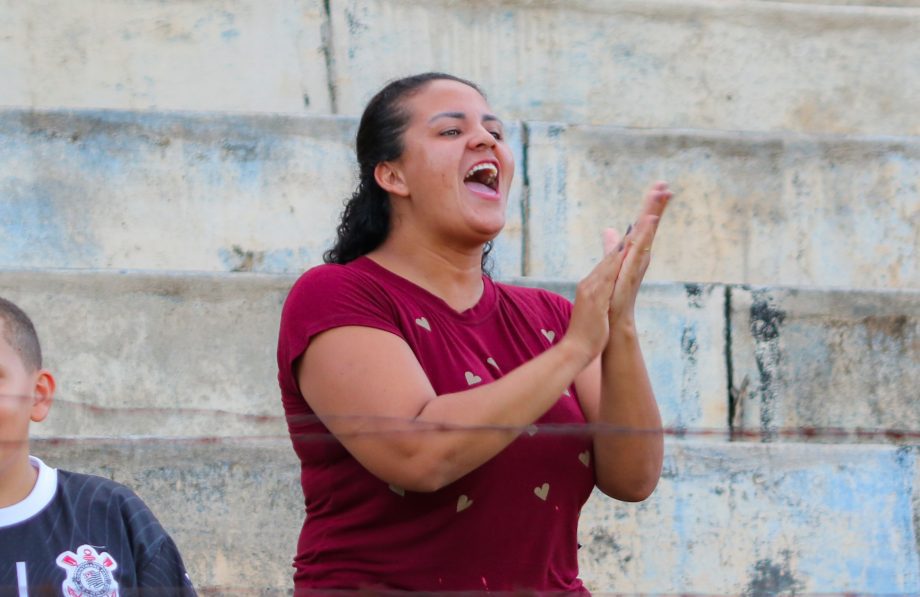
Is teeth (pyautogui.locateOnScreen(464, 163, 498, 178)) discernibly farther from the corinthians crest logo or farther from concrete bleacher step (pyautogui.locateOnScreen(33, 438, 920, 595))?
concrete bleacher step (pyautogui.locateOnScreen(33, 438, 920, 595))

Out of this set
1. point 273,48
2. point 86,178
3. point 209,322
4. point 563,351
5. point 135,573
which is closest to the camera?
point 563,351

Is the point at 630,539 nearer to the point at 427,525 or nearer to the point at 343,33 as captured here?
the point at 427,525

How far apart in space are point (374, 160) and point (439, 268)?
0.28m

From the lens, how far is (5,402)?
2787 mm

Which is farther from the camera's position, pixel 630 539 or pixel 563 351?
pixel 630 539

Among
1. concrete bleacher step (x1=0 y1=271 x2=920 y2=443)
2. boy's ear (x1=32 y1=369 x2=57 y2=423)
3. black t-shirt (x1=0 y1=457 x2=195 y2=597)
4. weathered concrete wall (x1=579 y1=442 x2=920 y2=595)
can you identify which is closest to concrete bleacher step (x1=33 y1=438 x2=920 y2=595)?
weathered concrete wall (x1=579 y1=442 x2=920 y2=595)

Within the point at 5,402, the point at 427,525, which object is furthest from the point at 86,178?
the point at 427,525

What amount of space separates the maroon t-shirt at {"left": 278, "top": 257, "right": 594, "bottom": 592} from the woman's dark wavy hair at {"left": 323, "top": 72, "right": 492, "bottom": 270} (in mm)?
176

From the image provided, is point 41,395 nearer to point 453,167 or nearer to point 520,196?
point 453,167

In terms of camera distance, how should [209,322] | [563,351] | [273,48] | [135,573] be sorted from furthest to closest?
1. [273,48]
2. [209,322]
3. [135,573]
4. [563,351]

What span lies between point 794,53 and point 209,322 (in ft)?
8.05

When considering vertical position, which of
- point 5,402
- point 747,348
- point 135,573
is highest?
point 747,348

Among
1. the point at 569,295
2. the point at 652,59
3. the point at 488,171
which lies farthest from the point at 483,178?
the point at 652,59

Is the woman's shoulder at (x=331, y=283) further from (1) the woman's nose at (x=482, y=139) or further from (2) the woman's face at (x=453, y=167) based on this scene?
(1) the woman's nose at (x=482, y=139)
